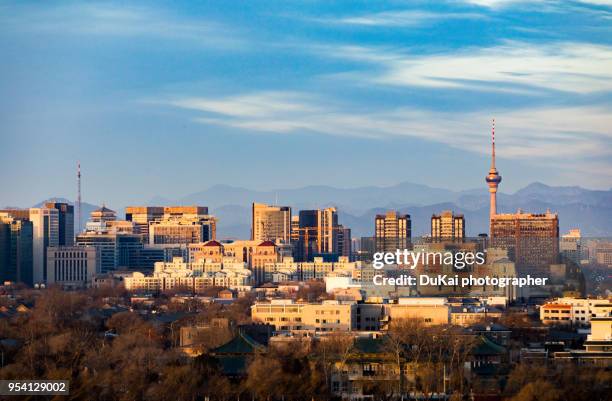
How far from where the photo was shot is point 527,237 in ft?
542

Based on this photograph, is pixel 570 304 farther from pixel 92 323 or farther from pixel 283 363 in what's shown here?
pixel 283 363

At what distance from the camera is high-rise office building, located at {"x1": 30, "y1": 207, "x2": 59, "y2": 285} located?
152 meters

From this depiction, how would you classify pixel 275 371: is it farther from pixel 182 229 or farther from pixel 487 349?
pixel 182 229

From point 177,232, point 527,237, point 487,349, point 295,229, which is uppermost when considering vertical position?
point 295,229

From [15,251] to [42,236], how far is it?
668cm

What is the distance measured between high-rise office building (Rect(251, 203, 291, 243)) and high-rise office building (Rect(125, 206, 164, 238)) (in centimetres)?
944

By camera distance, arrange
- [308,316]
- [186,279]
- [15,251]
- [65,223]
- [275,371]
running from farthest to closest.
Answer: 1. [65,223]
2. [15,251]
3. [186,279]
4. [308,316]
5. [275,371]

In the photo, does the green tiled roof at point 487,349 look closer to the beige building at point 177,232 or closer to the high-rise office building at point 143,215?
the beige building at point 177,232

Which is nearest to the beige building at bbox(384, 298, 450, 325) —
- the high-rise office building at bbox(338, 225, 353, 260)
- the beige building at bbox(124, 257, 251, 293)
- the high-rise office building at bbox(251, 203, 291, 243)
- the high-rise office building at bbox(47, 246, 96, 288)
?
the beige building at bbox(124, 257, 251, 293)

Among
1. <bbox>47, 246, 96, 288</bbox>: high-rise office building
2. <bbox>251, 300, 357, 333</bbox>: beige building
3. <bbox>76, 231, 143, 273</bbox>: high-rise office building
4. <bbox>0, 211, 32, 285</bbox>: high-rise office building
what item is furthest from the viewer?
<bbox>76, 231, 143, 273</bbox>: high-rise office building

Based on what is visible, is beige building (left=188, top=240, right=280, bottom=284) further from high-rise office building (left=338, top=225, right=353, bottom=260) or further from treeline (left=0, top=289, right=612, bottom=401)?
treeline (left=0, top=289, right=612, bottom=401)

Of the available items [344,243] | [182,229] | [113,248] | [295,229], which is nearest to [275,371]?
[113,248]

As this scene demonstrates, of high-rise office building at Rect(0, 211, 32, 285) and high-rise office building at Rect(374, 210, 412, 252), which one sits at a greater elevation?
high-rise office building at Rect(374, 210, 412, 252)

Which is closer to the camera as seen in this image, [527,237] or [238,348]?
[238,348]
